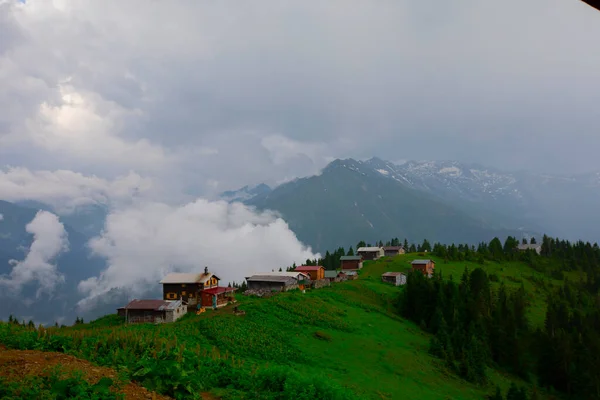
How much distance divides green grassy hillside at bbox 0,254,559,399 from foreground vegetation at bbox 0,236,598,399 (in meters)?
0.11

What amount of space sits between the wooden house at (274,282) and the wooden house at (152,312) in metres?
21.2

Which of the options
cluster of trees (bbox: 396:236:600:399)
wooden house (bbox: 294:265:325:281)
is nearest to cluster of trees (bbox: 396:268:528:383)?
cluster of trees (bbox: 396:236:600:399)

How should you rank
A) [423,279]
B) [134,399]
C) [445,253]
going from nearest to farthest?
[134,399]
[423,279]
[445,253]

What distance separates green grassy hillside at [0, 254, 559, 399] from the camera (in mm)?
16531

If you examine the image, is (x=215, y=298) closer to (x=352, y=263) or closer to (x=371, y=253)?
(x=352, y=263)

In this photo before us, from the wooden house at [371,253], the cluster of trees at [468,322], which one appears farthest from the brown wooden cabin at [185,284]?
the wooden house at [371,253]

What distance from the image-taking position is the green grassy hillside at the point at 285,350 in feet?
54.2

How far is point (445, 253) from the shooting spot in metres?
120

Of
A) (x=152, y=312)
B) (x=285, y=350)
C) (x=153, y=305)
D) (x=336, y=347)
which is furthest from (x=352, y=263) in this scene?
(x=285, y=350)

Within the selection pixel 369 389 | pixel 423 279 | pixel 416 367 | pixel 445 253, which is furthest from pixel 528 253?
pixel 369 389

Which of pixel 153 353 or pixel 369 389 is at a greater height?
pixel 153 353

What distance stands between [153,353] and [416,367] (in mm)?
33419

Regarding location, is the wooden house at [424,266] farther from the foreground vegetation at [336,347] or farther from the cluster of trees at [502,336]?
the cluster of trees at [502,336]

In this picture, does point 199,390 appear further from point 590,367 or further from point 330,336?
point 590,367
